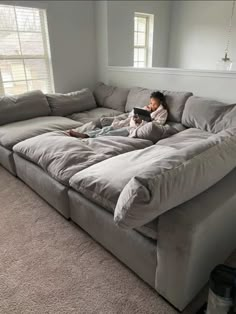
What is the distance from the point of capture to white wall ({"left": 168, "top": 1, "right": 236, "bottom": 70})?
15.2 feet

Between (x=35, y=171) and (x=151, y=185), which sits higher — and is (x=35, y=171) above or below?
below

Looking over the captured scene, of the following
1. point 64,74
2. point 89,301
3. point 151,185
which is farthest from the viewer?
point 64,74

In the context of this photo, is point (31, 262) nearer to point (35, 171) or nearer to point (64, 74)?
point (35, 171)

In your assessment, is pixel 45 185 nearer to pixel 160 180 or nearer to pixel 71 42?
pixel 160 180

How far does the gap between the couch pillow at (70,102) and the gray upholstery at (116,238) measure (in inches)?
78.0

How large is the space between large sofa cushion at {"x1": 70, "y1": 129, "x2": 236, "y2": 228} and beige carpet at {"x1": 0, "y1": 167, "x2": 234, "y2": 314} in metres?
0.41

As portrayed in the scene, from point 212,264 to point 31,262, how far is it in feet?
3.74

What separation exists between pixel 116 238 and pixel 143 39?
456cm

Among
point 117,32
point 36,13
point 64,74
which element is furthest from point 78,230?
point 117,32

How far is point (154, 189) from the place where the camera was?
101cm

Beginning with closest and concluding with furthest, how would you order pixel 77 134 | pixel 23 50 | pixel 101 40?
pixel 77 134 < pixel 23 50 < pixel 101 40

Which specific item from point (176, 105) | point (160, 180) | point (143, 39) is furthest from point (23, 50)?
point (160, 180)

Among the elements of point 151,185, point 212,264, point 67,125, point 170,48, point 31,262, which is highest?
point 170,48

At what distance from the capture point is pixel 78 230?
1893mm
